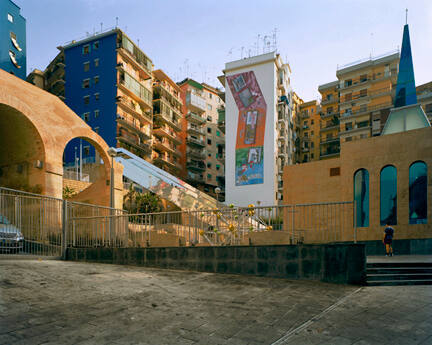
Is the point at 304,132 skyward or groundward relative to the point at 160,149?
skyward

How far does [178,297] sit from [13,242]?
631 cm

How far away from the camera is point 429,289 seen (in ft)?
28.0

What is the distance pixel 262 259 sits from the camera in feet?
33.1

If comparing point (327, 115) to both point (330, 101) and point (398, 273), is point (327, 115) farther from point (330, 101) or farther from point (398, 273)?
point (398, 273)

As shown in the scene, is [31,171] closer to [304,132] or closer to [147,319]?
[147,319]

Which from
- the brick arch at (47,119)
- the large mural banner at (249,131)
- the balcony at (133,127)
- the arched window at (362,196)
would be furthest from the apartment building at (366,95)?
the brick arch at (47,119)

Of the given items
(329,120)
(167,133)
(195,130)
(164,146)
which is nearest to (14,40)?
(167,133)

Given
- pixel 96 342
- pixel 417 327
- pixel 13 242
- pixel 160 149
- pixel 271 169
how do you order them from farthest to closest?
pixel 160 149, pixel 271 169, pixel 13 242, pixel 417 327, pixel 96 342

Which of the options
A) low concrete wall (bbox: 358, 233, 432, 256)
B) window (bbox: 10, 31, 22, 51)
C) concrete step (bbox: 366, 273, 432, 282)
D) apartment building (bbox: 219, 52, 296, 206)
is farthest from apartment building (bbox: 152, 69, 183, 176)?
concrete step (bbox: 366, 273, 432, 282)

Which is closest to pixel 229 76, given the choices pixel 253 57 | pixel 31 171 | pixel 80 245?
pixel 253 57

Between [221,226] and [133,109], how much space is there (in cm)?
4384

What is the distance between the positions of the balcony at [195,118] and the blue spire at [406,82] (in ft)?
169

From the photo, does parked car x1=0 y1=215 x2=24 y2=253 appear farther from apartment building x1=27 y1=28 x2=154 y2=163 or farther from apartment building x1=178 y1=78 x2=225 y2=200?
apartment building x1=178 y1=78 x2=225 y2=200

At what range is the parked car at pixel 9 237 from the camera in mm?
10617
